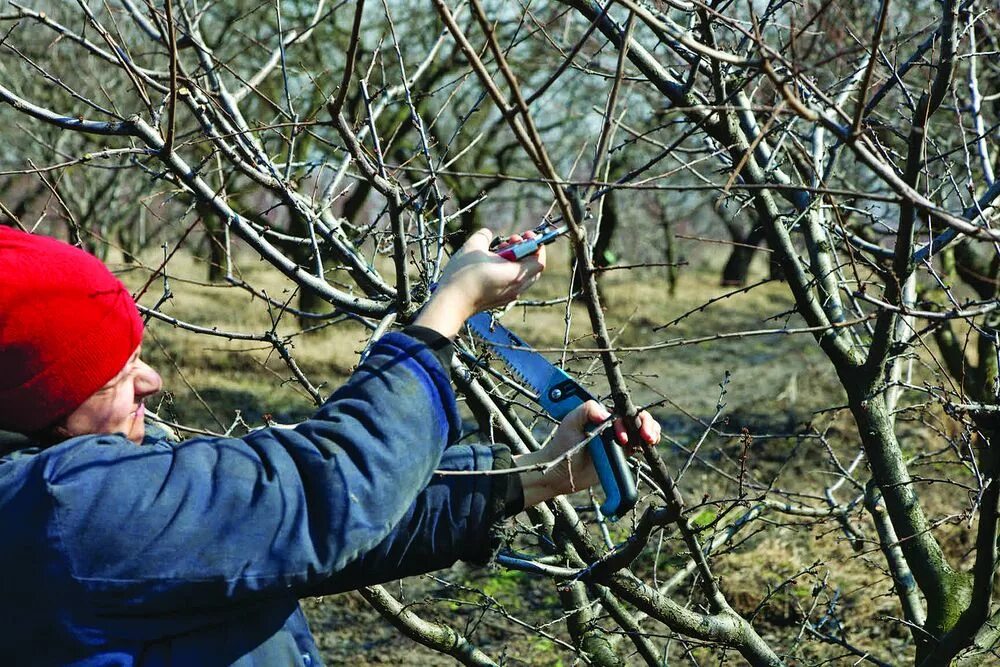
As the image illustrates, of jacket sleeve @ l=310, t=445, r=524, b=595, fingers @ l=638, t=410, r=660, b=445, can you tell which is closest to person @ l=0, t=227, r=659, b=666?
jacket sleeve @ l=310, t=445, r=524, b=595

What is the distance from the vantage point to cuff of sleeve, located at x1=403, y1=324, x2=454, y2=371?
56.9 inches

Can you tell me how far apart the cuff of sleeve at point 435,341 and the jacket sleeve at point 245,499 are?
0.05 meters

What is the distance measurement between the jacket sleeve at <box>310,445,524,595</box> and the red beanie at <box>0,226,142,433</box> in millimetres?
561

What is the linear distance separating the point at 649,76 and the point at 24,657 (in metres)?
1.92

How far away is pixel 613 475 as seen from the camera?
1735mm

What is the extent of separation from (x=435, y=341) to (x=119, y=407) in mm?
468

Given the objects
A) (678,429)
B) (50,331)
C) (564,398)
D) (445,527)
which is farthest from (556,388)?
(678,429)

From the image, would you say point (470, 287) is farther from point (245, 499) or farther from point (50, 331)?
point (50, 331)

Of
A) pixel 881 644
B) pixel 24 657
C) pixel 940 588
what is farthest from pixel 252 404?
pixel 24 657

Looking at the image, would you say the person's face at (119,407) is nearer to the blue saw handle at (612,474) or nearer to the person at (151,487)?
the person at (151,487)

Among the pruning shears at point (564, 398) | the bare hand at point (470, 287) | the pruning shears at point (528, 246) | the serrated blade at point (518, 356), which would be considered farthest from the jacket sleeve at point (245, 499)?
the serrated blade at point (518, 356)

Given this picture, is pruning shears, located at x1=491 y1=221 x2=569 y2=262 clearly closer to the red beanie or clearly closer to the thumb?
the thumb

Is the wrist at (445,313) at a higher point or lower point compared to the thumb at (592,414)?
higher

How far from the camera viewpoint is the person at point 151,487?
1.28 meters
